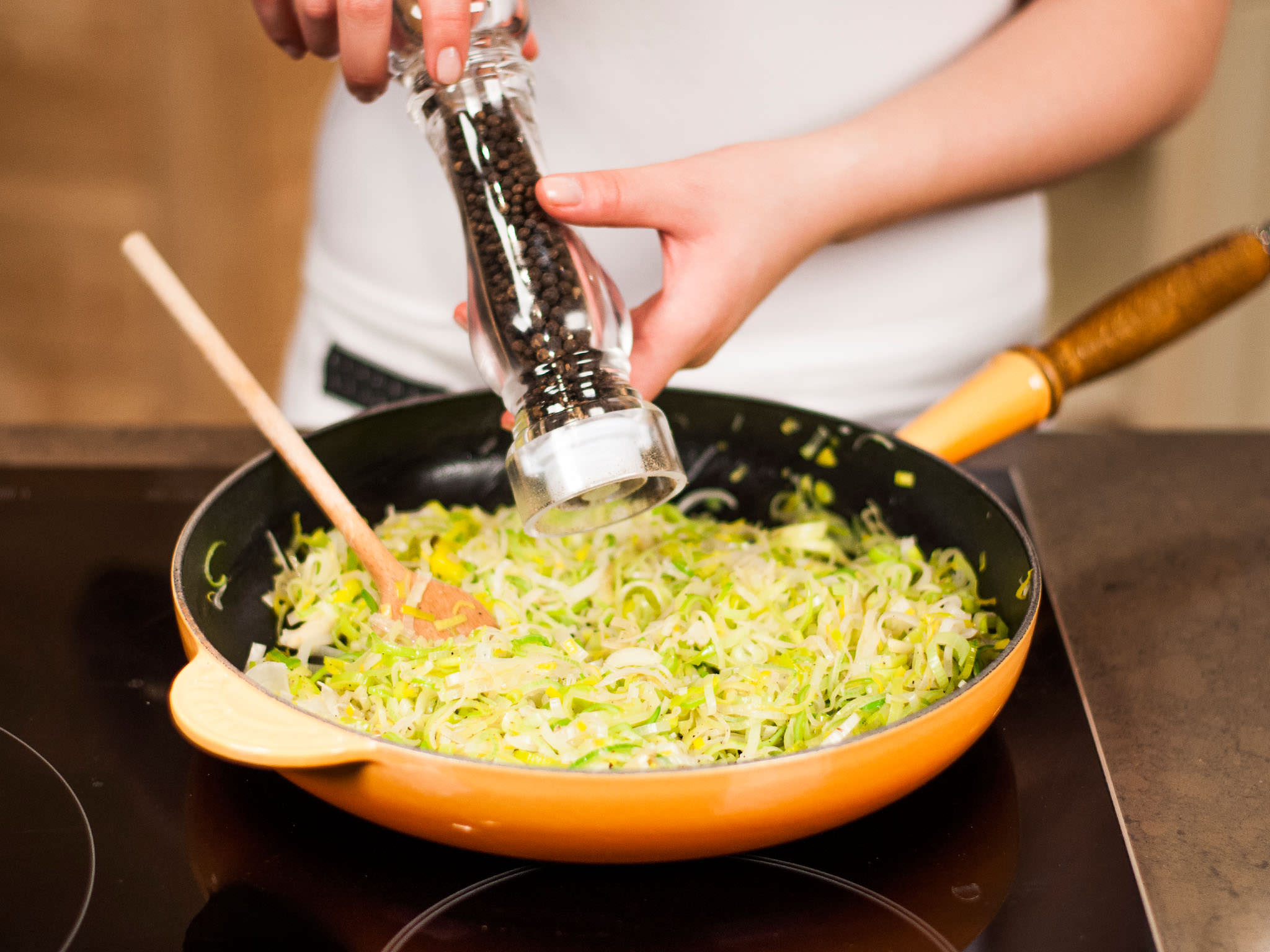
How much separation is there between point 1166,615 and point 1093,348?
26 cm

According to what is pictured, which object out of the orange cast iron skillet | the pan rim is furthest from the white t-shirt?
the pan rim

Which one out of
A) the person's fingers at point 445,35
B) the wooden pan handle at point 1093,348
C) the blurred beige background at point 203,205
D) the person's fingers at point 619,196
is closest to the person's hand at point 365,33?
the person's fingers at point 445,35

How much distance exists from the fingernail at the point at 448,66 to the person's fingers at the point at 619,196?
0.30ft

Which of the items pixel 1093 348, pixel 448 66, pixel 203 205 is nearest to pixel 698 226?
pixel 448 66

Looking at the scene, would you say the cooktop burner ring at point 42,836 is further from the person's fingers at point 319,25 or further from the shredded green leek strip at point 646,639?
the person's fingers at point 319,25

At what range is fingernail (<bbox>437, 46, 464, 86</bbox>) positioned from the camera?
0.73m

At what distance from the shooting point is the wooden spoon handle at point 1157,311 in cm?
102

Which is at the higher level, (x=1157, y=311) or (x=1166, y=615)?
(x=1157, y=311)

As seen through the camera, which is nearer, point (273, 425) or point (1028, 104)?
point (273, 425)

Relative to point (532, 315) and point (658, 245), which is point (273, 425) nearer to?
point (532, 315)

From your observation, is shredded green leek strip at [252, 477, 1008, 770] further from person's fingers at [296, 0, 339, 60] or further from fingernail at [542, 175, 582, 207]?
person's fingers at [296, 0, 339, 60]

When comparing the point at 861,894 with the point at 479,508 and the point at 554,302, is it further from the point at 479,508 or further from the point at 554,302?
the point at 479,508

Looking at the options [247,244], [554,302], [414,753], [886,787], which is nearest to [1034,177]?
[554,302]

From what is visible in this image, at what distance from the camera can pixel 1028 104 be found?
1.09 metres
